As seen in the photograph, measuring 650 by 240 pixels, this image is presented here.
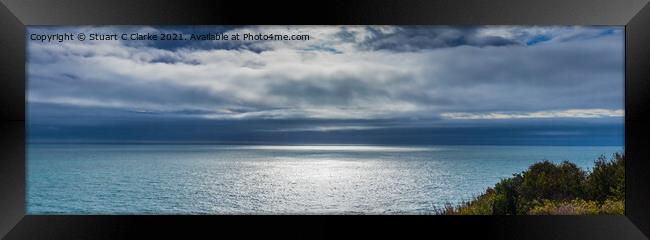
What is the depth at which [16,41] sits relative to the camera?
4.20 meters

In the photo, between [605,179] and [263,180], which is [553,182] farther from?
[263,180]

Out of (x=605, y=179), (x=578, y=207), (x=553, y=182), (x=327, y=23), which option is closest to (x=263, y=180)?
(x=553, y=182)

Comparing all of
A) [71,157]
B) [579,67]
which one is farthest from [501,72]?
[71,157]

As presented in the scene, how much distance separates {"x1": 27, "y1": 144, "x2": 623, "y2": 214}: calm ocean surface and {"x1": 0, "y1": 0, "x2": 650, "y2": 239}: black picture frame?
35.8 ft

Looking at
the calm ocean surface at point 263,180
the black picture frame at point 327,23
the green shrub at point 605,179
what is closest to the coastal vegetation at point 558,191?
the green shrub at point 605,179

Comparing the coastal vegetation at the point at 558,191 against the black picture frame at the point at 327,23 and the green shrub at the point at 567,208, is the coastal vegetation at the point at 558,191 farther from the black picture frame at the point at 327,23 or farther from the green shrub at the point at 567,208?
the black picture frame at the point at 327,23

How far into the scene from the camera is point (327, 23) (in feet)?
13.6

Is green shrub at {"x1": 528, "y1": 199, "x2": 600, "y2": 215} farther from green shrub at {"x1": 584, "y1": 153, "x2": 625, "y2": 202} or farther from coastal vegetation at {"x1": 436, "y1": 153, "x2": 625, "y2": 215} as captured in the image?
green shrub at {"x1": 584, "y1": 153, "x2": 625, "y2": 202}

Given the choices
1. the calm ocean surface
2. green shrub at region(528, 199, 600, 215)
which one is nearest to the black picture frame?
green shrub at region(528, 199, 600, 215)

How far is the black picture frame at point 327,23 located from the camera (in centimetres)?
413

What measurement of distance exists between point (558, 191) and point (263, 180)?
2120 cm

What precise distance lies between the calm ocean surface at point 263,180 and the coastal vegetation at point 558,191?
8.00 m

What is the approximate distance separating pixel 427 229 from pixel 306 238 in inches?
45.2

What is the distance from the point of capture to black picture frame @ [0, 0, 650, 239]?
4.13 meters
